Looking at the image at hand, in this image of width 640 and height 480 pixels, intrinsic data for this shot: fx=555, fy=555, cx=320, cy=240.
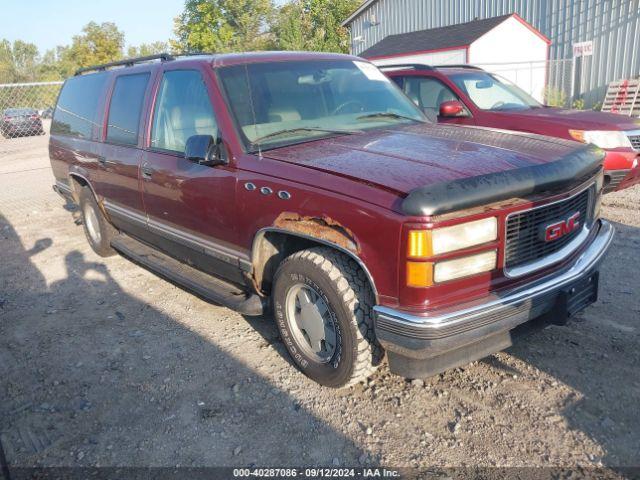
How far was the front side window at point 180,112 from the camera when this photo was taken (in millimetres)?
3848

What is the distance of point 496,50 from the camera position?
18.2 meters

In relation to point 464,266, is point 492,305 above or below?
below

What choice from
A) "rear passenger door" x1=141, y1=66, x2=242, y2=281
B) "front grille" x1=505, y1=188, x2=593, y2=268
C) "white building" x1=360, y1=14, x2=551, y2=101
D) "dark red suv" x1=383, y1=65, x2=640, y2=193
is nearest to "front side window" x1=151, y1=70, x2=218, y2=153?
"rear passenger door" x1=141, y1=66, x2=242, y2=281

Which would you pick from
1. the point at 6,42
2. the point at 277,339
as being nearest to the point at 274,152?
the point at 277,339

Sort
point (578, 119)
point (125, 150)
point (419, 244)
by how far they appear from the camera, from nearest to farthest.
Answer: point (419, 244)
point (125, 150)
point (578, 119)

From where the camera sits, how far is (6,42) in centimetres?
8219

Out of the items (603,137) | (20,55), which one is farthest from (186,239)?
(20,55)

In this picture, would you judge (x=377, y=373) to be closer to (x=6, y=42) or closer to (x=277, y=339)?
(x=277, y=339)

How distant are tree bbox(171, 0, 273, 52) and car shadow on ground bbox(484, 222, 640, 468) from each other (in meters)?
35.3

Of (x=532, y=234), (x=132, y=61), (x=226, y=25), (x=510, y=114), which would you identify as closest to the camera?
(x=532, y=234)

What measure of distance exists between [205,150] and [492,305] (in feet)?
6.44

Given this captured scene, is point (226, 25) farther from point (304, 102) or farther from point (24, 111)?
point (304, 102)

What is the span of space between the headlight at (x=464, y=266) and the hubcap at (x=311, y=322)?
73cm

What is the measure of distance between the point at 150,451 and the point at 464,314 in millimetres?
1766
